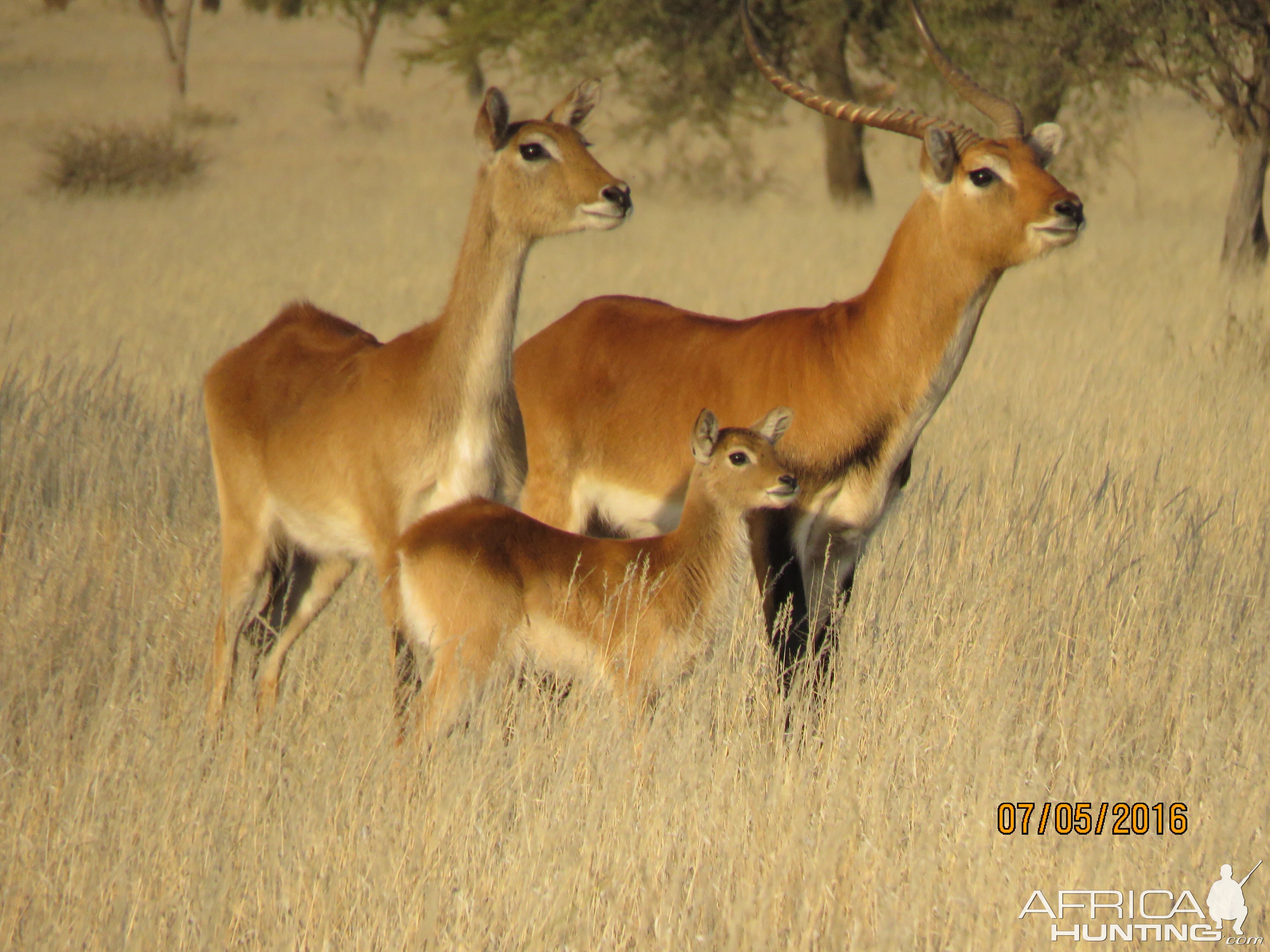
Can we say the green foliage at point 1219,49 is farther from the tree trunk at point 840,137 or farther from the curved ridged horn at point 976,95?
the curved ridged horn at point 976,95

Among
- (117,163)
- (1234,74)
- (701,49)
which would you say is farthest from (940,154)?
(117,163)

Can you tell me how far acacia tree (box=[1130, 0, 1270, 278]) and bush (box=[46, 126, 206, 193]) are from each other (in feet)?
48.2

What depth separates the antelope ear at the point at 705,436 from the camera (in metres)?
4.47

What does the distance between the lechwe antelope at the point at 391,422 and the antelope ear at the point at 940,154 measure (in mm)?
935

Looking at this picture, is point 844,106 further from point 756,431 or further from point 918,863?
point 918,863

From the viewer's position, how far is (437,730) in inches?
156

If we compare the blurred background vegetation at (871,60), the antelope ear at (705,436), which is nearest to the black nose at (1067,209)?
the antelope ear at (705,436)

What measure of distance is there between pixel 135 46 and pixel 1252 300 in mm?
42178

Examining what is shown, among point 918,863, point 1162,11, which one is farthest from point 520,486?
point 1162,11

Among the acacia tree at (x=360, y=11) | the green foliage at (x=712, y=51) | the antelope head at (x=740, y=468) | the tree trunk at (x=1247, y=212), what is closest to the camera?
the antelope head at (x=740, y=468)

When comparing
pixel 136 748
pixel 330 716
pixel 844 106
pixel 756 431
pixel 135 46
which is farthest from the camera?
pixel 135 46

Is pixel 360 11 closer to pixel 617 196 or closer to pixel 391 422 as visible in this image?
pixel 617 196

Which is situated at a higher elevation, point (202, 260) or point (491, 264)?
point (491, 264)

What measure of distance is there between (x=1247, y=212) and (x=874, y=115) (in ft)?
35.5
